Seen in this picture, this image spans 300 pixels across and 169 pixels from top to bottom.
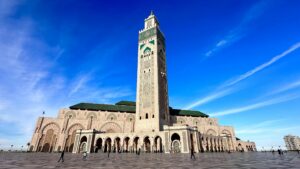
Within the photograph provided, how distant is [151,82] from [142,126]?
12413mm

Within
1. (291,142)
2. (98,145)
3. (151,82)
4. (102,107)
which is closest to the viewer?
(98,145)

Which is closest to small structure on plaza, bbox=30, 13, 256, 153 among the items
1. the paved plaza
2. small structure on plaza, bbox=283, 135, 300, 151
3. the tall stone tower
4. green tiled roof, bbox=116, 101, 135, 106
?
the tall stone tower

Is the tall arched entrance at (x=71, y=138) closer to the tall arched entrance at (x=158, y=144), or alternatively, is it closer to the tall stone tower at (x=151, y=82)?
the tall stone tower at (x=151, y=82)

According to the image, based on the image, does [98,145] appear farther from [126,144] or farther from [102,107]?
[102,107]

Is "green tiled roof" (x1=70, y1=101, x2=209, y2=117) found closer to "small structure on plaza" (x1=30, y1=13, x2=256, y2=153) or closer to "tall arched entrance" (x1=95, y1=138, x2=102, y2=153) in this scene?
"small structure on plaza" (x1=30, y1=13, x2=256, y2=153)

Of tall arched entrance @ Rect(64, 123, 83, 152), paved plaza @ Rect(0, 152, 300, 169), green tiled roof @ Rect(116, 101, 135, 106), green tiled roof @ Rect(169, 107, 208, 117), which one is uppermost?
green tiled roof @ Rect(116, 101, 135, 106)

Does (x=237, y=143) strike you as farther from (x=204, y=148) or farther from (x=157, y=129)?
(x=157, y=129)

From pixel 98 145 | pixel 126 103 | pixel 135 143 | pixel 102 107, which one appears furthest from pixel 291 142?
pixel 98 145

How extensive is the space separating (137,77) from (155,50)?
9.81 m

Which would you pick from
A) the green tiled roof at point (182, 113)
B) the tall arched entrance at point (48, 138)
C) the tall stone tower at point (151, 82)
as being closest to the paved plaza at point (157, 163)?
the tall stone tower at point (151, 82)

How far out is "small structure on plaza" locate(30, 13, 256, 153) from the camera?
38.2 metres

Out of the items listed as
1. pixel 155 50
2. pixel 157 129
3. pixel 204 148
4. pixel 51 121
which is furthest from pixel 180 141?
pixel 51 121

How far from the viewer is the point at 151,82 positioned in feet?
159

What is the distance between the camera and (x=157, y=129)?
4144cm
